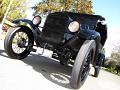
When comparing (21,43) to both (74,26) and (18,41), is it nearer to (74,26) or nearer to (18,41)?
(18,41)

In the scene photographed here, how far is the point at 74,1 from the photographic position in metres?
27.4

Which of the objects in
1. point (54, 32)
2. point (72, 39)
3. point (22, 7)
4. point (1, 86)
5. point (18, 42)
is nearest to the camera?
point (1, 86)

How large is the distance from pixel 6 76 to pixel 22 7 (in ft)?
83.8

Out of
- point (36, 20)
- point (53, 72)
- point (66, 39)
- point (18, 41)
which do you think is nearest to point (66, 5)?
point (36, 20)

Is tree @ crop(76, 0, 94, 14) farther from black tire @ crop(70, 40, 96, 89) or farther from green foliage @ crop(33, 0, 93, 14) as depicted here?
black tire @ crop(70, 40, 96, 89)

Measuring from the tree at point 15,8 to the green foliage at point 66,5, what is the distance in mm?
2435

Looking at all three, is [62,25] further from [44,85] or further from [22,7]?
[22,7]

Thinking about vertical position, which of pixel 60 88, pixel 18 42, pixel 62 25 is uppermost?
pixel 62 25

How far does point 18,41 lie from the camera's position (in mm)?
7066

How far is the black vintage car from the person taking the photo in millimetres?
5297

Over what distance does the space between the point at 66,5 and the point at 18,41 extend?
20.2 meters

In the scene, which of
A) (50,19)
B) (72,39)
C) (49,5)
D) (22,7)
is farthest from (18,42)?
(22,7)

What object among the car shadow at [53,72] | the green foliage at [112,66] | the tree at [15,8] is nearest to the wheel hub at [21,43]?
the car shadow at [53,72]

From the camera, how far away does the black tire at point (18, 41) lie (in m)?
6.74
